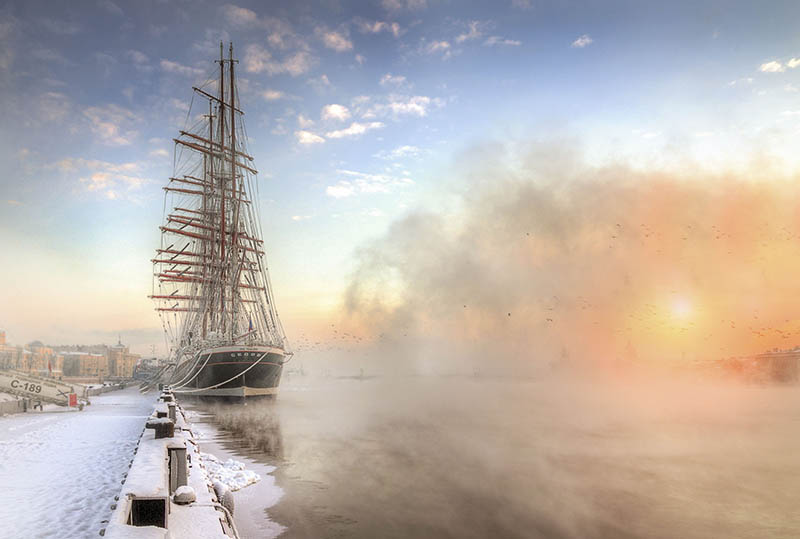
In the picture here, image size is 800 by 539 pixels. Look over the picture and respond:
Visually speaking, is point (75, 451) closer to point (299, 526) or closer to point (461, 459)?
point (299, 526)

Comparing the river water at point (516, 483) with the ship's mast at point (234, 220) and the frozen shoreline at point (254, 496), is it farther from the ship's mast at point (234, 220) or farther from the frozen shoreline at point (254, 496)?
the ship's mast at point (234, 220)

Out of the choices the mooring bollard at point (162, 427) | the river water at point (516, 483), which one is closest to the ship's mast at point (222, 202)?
the river water at point (516, 483)

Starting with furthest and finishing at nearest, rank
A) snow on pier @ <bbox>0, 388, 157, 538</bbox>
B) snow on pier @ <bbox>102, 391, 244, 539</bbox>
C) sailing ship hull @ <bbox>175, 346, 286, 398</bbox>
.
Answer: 1. sailing ship hull @ <bbox>175, 346, 286, 398</bbox>
2. snow on pier @ <bbox>0, 388, 157, 538</bbox>
3. snow on pier @ <bbox>102, 391, 244, 539</bbox>

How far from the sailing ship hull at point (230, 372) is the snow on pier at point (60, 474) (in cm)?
3285

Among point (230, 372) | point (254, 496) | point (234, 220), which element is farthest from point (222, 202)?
point (254, 496)

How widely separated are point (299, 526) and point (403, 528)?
8.03ft

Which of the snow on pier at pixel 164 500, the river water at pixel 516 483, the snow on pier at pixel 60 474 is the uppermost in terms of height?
the snow on pier at pixel 164 500

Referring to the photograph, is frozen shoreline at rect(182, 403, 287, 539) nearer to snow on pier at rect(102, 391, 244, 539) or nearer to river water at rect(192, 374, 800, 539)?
river water at rect(192, 374, 800, 539)

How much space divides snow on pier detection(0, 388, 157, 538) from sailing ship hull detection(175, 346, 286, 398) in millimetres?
32852

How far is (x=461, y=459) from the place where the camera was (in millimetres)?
23391

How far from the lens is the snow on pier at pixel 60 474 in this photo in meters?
9.05

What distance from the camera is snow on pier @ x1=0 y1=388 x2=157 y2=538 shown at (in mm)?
9047

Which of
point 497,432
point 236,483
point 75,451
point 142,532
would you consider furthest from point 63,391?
point 142,532

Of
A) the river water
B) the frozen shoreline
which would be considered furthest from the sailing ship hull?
the frozen shoreline
